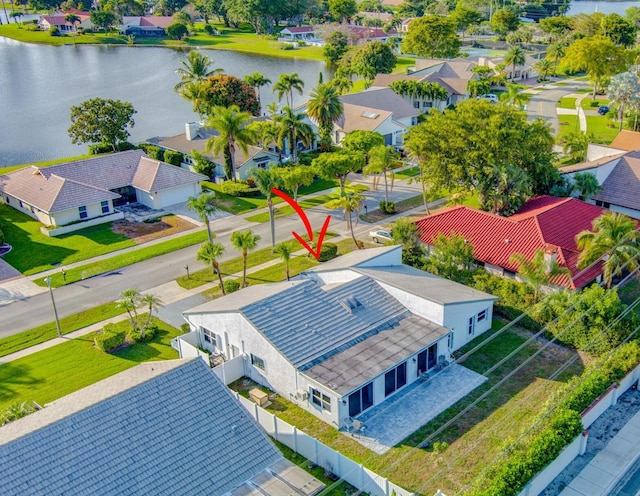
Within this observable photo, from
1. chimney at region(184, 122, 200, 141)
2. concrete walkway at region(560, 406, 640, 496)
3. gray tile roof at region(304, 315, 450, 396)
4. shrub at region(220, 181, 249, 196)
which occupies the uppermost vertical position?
chimney at region(184, 122, 200, 141)

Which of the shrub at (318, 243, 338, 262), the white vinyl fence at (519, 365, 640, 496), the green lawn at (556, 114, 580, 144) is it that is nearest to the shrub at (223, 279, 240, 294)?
the shrub at (318, 243, 338, 262)

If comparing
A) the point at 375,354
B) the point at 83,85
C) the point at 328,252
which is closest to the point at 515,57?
the point at 83,85

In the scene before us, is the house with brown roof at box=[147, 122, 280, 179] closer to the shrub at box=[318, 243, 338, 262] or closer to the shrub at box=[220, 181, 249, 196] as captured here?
the shrub at box=[220, 181, 249, 196]

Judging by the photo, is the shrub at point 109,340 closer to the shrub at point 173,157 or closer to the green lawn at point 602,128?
the shrub at point 173,157

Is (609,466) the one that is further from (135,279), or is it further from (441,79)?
(441,79)

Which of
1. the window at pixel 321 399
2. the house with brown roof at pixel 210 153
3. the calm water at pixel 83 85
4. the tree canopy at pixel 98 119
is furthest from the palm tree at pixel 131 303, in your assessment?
the calm water at pixel 83 85

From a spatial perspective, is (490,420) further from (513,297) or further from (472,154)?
(472,154)
